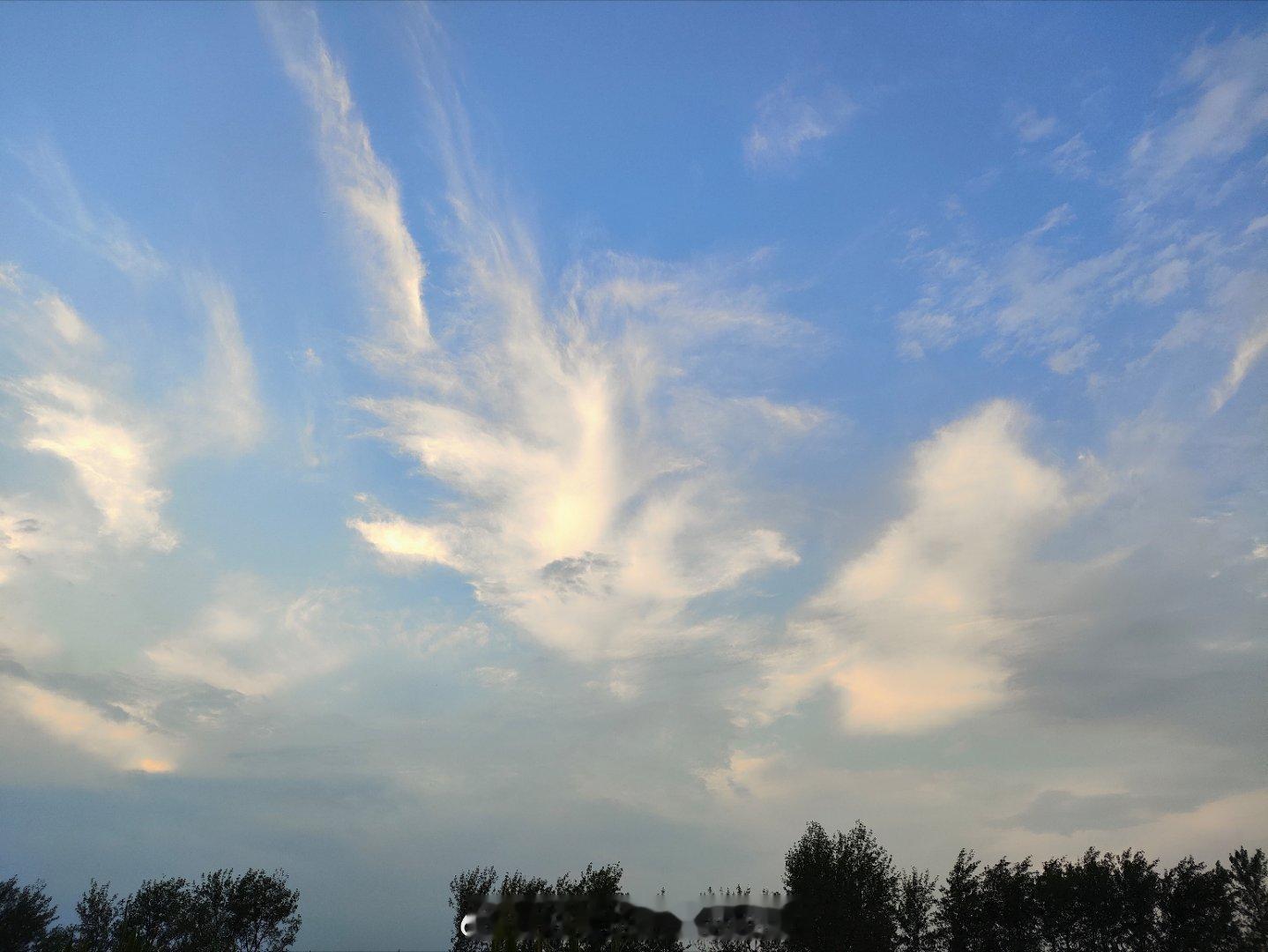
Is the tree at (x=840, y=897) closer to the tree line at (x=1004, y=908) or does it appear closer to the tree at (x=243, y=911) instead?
the tree line at (x=1004, y=908)

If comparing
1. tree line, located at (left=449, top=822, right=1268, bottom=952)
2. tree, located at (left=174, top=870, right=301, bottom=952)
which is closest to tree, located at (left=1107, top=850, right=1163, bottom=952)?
tree line, located at (left=449, top=822, right=1268, bottom=952)

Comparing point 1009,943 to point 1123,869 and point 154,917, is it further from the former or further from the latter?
point 154,917

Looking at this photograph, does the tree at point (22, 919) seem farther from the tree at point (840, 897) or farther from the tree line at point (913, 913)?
the tree at point (840, 897)

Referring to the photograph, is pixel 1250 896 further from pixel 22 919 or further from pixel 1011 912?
pixel 22 919

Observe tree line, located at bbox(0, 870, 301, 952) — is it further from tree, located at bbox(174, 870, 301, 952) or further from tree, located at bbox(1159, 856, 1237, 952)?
tree, located at bbox(1159, 856, 1237, 952)

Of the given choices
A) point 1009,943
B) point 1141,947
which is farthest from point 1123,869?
point 1009,943

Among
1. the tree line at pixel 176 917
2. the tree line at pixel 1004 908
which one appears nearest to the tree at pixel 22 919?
the tree line at pixel 176 917

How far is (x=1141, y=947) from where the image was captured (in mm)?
69062

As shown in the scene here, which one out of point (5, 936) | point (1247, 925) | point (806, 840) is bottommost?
point (5, 936)

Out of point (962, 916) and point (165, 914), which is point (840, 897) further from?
point (165, 914)

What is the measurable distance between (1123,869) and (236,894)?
9072 centimetres

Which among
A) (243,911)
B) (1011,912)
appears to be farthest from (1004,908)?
(243,911)

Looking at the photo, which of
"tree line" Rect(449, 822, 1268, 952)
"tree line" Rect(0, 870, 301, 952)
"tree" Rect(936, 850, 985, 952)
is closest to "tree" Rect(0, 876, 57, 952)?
"tree line" Rect(0, 870, 301, 952)

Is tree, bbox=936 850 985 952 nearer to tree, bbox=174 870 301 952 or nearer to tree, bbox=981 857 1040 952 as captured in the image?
tree, bbox=981 857 1040 952
